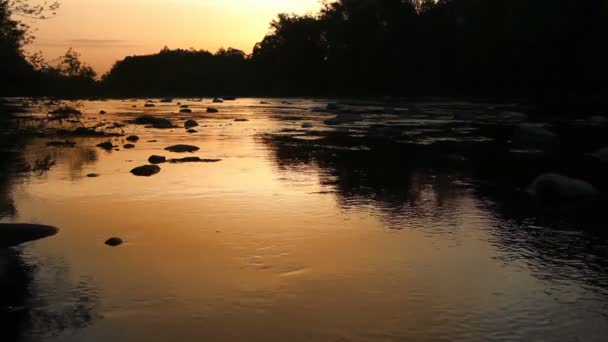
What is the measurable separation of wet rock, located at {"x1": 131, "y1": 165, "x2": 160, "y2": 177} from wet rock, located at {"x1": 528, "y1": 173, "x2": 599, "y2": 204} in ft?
34.1

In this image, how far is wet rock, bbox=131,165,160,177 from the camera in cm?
1902

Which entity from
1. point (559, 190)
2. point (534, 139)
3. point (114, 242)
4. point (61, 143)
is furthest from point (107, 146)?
point (559, 190)

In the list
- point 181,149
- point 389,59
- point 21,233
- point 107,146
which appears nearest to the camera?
point 21,233

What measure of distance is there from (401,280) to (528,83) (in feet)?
245

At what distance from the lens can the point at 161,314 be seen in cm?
786

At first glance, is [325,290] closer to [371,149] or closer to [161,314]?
[161,314]

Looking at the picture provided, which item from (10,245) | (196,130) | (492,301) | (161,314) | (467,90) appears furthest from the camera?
(467,90)

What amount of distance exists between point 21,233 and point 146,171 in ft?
26.0

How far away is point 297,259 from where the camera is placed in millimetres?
10156

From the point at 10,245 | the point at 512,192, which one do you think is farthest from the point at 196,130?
the point at 10,245

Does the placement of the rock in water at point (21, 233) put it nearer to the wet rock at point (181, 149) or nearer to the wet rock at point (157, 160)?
the wet rock at point (157, 160)

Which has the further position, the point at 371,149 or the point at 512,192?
the point at 371,149

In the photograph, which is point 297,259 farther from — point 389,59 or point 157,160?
point 389,59

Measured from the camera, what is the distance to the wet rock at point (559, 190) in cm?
1556
